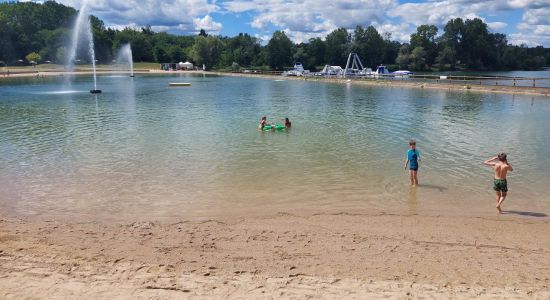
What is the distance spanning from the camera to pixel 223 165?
19.3 m

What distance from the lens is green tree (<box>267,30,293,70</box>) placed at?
171 metres

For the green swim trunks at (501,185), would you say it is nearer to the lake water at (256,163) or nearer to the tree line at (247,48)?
the lake water at (256,163)

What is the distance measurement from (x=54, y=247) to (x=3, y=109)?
38951 mm

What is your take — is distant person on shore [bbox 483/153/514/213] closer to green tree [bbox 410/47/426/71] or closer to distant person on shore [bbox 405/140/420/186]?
distant person on shore [bbox 405/140/420/186]

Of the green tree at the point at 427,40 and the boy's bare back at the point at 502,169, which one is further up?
the green tree at the point at 427,40

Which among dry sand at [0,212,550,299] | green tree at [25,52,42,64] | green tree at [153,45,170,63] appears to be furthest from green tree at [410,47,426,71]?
dry sand at [0,212,550,299]

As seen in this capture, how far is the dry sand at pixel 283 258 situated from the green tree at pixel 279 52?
162770mm

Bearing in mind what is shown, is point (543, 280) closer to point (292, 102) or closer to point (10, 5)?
point (292, 102)

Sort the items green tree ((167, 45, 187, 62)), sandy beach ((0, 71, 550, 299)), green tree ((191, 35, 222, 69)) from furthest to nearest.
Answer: green tree ((167, 45, 187, 62)) < green tree ((191, 35, 222, 69)) < sandy beach ((0, 71, 550, 299))

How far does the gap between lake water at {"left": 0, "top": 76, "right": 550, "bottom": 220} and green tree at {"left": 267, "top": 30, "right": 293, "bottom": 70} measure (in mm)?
136958

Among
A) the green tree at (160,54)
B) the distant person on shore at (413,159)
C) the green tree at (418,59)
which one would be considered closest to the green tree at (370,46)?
the green tree at (418,59)

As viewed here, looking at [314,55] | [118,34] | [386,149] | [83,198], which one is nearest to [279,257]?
[83,198]

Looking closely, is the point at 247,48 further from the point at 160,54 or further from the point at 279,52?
the point at 160,54

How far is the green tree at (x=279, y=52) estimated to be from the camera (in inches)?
6742
